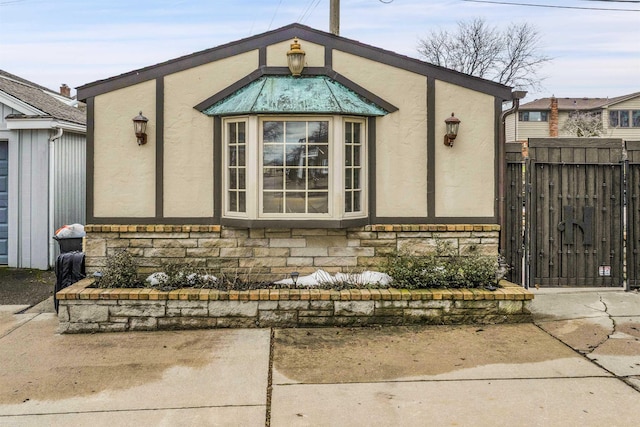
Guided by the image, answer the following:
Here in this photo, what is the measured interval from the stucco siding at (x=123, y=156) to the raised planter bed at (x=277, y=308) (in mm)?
1155

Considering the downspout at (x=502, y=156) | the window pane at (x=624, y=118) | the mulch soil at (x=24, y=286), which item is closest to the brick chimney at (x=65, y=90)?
the mulch soil at (x=24, y=286)

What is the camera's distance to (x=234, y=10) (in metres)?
13.2

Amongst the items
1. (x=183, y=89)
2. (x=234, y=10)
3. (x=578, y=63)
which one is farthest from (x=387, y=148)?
(x=578, y=63)

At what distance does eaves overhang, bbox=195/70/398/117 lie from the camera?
6262 mm

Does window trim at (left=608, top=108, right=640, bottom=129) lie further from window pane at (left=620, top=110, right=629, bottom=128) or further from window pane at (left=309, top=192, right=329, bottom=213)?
window pane at (left=309, top=192, right=329, bottom=213)

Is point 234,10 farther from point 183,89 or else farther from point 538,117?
point 538,117

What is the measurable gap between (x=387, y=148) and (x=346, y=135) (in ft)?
1.80

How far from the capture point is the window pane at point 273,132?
6402mm

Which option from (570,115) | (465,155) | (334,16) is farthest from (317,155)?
(570,115)

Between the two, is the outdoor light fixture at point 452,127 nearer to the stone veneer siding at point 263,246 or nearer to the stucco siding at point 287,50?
the stone veneer siding at point 263,246

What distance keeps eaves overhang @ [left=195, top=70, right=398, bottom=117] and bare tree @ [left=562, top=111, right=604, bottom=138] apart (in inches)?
907

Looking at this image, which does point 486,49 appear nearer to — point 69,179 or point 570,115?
point 570,115

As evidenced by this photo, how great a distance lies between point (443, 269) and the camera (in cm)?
633

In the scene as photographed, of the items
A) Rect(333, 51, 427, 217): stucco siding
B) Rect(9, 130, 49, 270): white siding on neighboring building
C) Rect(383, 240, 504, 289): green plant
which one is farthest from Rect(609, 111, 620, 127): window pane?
Rect(9, 130, 49, 270): white siding on neighboring building
